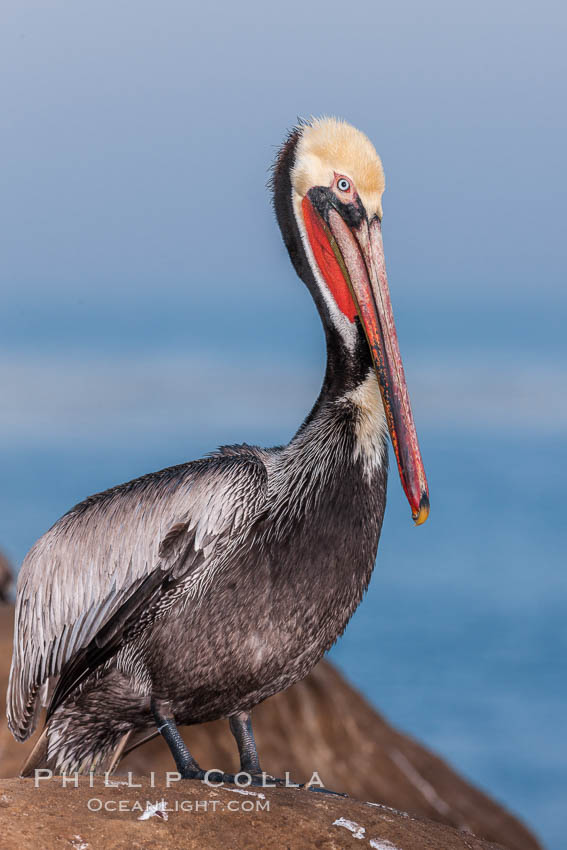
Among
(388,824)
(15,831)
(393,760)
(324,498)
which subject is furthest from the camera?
(393,760)

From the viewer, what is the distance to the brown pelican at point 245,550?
162 inches

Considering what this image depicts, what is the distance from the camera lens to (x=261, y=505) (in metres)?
4.25

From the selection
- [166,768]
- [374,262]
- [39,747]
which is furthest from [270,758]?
[374,262]

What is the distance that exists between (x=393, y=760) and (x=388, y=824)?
147 inches

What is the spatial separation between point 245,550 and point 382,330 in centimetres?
99

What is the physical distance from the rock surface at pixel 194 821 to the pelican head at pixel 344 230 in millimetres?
1390

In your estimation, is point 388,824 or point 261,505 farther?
point 261,505

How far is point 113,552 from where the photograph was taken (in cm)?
434

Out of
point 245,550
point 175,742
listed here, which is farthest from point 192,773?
point 245,550

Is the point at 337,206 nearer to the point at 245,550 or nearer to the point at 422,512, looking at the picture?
the point at 422,512

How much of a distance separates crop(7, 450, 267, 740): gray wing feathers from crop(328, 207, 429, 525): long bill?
54cm

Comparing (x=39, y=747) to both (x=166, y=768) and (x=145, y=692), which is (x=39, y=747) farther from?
(x=166, y=768)

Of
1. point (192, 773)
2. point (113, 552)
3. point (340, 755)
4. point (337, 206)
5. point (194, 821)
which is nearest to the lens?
point (194, 821)

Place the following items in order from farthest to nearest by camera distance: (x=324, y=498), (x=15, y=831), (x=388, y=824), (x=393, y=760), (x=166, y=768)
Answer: (x=393, y=760) → (x=166, y=768) → (x=324, y=498) → (x=388, y=824) → (x=15, y=831)
